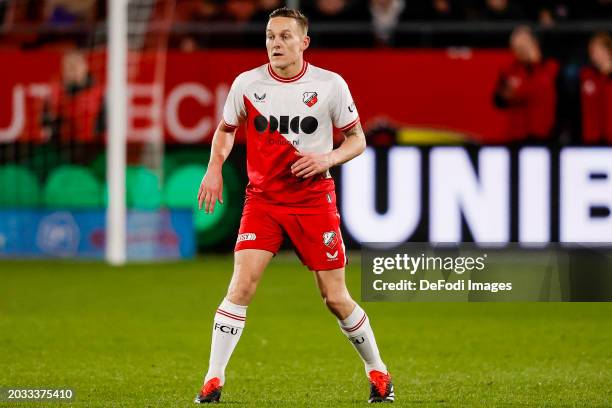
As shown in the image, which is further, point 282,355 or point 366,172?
point 366,172

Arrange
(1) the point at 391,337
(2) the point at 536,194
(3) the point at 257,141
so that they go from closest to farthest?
(3) the point at 257,141, (1) the point at 391,337, (2) the point at 536,194

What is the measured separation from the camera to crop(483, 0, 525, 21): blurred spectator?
54.3 feet

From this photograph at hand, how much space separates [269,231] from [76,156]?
31.5 feet

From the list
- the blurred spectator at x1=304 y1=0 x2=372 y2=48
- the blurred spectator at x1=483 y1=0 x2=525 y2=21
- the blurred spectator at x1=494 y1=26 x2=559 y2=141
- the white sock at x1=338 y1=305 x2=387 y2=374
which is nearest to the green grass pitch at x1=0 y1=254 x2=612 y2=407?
the white sock at x1=338 y1=305 x2=387 y2=374

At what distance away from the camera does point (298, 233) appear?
658cm

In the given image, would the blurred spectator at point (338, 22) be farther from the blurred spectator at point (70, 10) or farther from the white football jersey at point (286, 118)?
the white football jersey at point (286, 118)

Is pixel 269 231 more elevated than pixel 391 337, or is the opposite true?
pixel 269 231

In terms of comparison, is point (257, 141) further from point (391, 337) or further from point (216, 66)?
point (216, 66)

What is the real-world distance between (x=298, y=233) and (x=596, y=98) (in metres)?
9.73

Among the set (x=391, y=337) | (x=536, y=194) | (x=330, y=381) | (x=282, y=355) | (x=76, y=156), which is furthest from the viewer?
(x=76, y=156)

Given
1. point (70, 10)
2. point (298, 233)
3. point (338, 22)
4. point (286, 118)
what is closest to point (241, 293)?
point (298, 233)

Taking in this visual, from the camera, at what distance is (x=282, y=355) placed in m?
8.67

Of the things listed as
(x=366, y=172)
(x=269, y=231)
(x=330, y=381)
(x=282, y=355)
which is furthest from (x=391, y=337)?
(x=366, y=172)

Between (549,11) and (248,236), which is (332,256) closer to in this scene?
(248,236)
